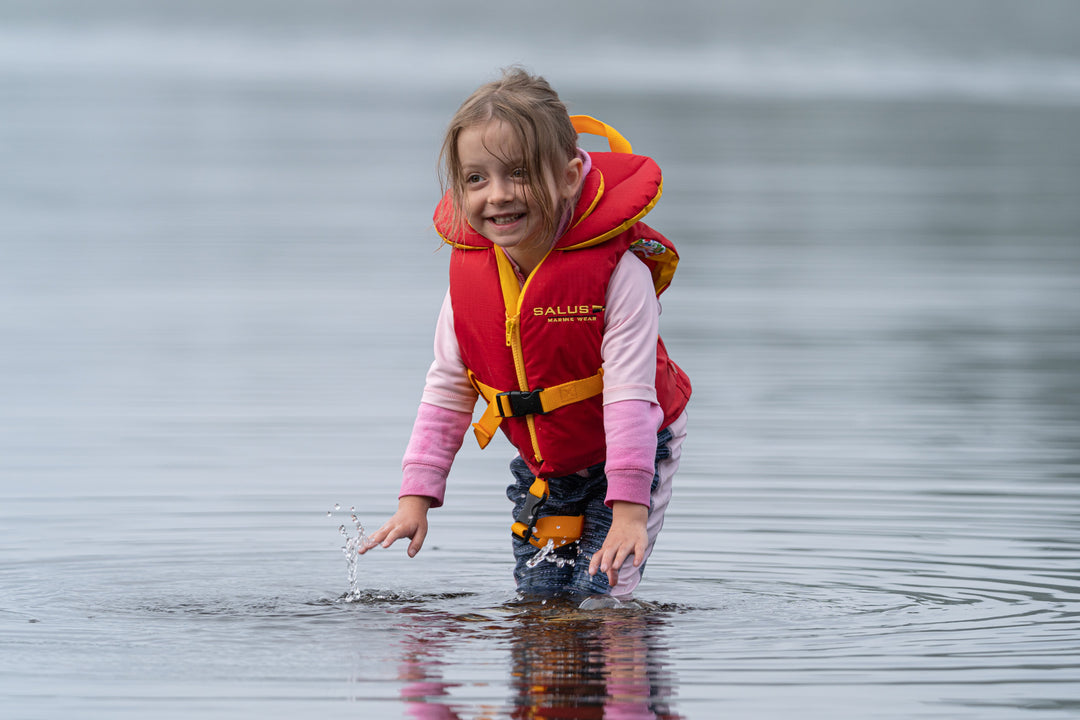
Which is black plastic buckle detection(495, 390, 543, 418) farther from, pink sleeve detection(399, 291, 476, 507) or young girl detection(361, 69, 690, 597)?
pink sleeve detection(399, 291, 476, 507)

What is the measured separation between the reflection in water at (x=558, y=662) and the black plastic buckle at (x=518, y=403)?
56 centimetres

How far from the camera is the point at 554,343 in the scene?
509 centimetres

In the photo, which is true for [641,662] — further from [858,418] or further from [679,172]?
[679,172]

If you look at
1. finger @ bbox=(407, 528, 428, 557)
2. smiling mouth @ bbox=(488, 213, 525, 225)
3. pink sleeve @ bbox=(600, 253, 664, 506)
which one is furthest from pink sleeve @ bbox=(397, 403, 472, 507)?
smiling mouth @ bbox=(488, 213, 525, 225)

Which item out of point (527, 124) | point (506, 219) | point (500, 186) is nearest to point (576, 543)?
point (506, 219)

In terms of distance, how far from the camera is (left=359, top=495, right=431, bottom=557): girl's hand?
506 cm

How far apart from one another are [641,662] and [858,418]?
14.5 ft

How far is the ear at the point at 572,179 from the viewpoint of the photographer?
5.06 m

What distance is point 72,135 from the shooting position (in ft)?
118

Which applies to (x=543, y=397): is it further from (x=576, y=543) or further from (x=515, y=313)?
(x=576, y=543)

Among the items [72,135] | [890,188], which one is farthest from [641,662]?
[72,135]

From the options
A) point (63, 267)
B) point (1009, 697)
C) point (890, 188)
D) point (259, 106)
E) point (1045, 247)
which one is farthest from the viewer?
point (259, 106)

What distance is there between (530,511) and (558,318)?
62 centimetres

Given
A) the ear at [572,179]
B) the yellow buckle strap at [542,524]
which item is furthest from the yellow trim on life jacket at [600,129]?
the yellow buckle strap at [542,524]
